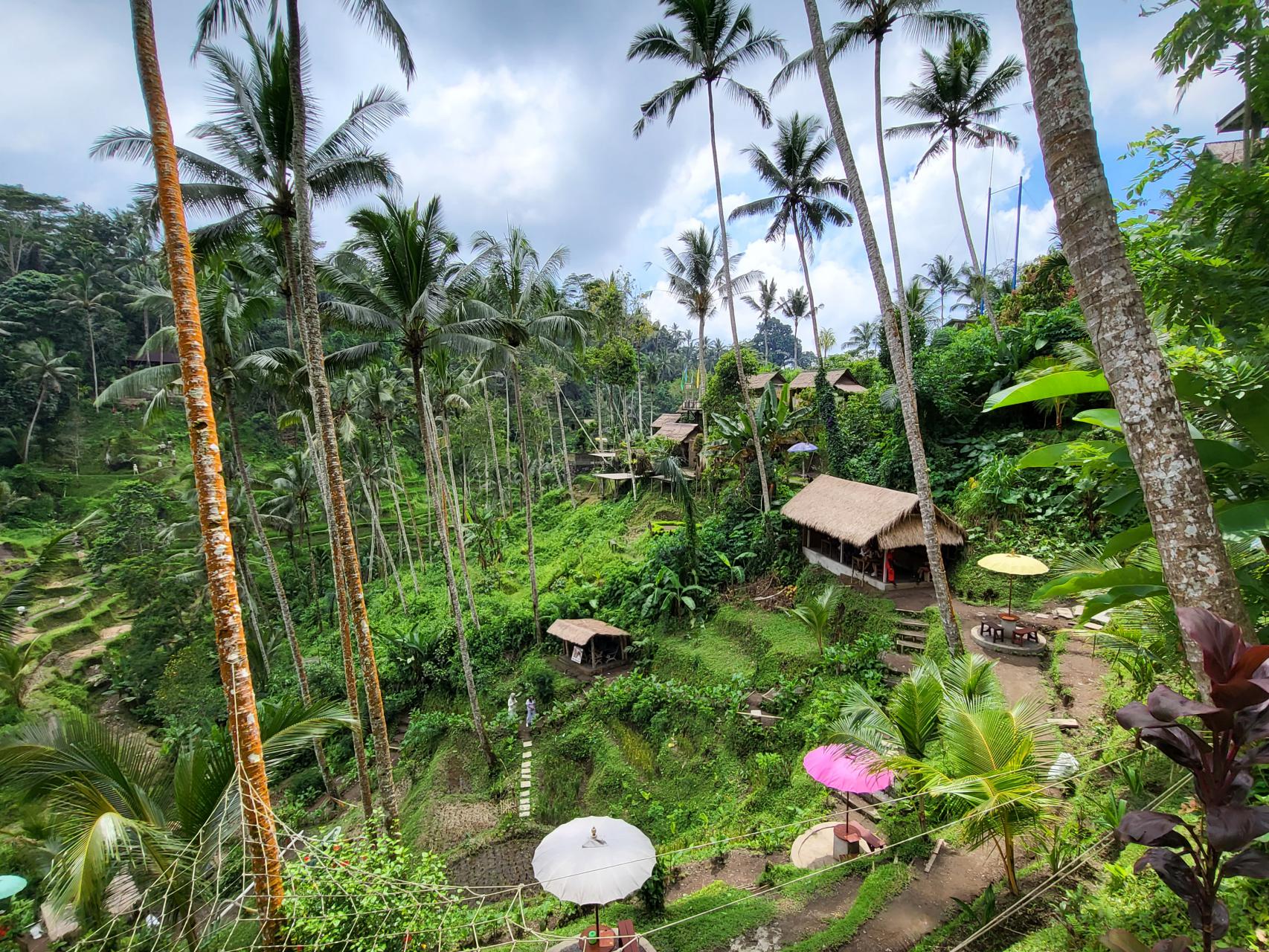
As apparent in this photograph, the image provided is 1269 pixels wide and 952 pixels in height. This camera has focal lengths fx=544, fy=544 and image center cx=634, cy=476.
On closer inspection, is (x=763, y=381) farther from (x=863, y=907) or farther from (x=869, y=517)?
(x=863, y=907)

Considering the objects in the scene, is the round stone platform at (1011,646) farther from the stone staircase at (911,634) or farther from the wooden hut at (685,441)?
the wooden hut at (685,441)

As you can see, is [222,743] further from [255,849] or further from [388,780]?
[388,780]

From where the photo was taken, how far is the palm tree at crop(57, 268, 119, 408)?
115 ft

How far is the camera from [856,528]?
1182 centimetres

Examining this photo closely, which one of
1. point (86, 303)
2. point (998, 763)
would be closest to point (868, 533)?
point (998, 763)

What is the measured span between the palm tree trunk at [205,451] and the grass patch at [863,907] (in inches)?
184

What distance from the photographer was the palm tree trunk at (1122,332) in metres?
2.72

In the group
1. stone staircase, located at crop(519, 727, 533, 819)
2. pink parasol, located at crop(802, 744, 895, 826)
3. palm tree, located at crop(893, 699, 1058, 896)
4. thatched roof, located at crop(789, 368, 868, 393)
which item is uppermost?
thatched roof, located at crop(789, 368, 868, 393)

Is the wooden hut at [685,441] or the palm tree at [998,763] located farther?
the wooden hut at [685,441]

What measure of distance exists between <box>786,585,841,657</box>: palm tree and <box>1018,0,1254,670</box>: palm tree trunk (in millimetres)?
7858

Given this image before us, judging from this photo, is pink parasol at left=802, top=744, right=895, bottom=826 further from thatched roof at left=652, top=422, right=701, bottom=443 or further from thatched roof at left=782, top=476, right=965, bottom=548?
thatched roof at left=652, top=422, right=701, bottom=443

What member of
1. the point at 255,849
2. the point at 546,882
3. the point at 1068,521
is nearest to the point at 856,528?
the point at 1068,521

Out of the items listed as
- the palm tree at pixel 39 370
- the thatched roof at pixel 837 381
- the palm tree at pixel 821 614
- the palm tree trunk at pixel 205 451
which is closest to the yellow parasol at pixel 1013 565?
the palm tree at pixel 821 614

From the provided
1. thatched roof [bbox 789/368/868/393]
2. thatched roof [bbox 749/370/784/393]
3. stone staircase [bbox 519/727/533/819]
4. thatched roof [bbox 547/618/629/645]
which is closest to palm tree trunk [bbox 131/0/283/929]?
stone staircase [bbox 519/727/533/819]
